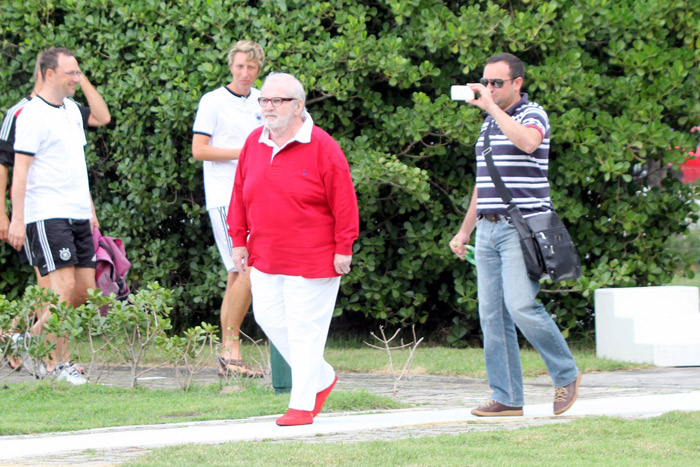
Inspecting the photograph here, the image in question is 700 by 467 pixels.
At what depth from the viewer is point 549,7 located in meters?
8.94

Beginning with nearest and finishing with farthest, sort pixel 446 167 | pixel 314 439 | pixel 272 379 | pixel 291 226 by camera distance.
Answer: pixel 314 439
pixel 291 226
pixel 272 379
pixel 446 167

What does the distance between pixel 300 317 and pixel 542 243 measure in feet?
4.46

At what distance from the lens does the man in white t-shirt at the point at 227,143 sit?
26.1ft

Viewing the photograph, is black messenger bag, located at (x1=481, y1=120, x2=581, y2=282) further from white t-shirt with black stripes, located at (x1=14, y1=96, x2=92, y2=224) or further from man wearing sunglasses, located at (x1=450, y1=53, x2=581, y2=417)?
white t-shirt with black stripes, located at (x1=14, y1=96, x2=92, y2=224)

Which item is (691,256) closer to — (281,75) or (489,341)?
(489,341)

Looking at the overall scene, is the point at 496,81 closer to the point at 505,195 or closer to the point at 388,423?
the point at 505,195

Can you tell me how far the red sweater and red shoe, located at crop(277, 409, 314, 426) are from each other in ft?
2.41

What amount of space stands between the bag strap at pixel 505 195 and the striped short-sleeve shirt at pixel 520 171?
21mm

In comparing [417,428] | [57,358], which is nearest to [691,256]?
[417,428]

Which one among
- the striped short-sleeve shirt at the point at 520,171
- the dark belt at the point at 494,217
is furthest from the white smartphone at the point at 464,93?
the dark belt at the point at 494,217

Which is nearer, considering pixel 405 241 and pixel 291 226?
pixel 291 226

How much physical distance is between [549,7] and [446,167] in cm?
172

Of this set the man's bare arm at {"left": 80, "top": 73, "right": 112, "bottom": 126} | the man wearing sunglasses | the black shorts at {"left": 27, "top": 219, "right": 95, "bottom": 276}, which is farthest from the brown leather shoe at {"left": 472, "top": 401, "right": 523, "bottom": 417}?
the man's bare arm at {"left": 80, "top": 73, "right": 112, "bottom": 126}

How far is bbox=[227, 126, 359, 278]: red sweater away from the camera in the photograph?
580cm
